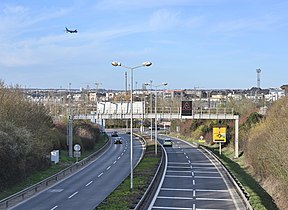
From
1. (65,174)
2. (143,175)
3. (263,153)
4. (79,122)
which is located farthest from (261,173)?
(79,122)

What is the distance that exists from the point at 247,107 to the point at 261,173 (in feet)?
144

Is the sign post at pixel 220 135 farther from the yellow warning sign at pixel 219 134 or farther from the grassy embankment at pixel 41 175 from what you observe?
the grassy embankment at pixel 41 175

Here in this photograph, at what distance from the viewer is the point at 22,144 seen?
33.1 metres

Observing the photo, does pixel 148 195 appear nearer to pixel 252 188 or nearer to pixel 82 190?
pixel 82 190

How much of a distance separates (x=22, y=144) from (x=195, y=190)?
40.3ft

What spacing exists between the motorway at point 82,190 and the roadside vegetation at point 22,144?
215cm

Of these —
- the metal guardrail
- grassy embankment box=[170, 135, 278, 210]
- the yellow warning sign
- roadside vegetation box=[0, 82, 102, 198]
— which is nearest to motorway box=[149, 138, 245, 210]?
grassy embankment box=[170, 135, 278, 210]

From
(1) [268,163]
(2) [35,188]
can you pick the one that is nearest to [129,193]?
(2) [35,188]

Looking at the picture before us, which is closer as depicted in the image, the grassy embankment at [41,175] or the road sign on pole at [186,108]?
the grassy embankment at [41,175]

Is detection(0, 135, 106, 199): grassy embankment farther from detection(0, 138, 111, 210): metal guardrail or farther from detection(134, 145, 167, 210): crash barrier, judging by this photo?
detection(134, 145, 167, 210): crash barrier

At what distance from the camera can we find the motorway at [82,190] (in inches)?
974

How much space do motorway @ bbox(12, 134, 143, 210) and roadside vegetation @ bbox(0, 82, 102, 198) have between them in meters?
2.15

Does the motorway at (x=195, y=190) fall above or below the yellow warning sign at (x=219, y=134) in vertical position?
below

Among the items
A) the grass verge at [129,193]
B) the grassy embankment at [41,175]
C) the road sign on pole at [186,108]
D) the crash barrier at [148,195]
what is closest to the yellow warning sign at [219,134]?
the road sign on pole at [186,108]
